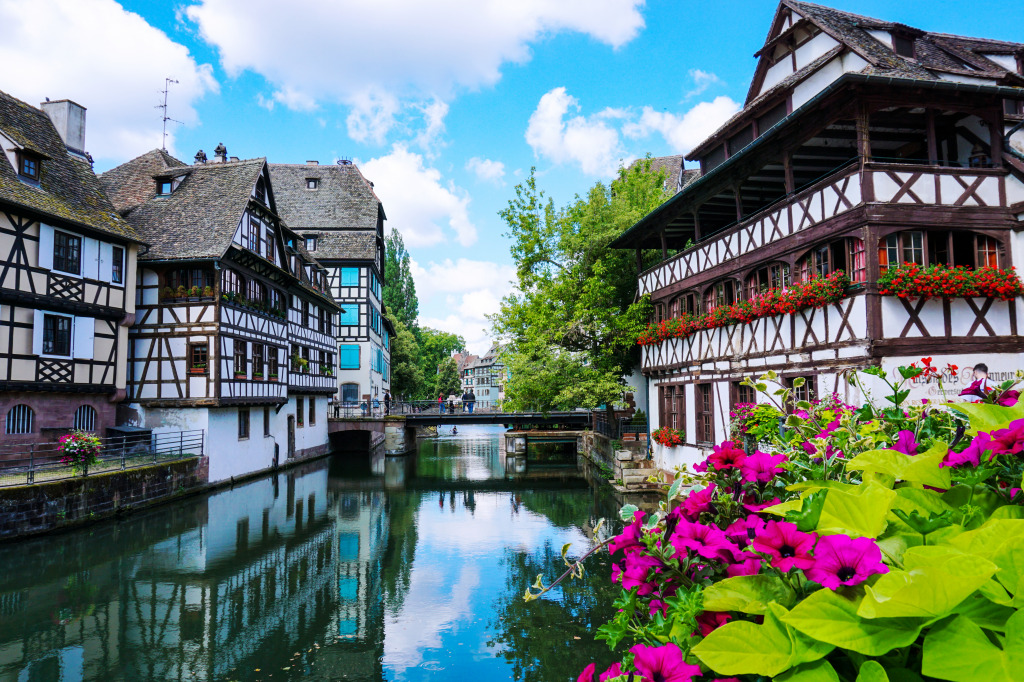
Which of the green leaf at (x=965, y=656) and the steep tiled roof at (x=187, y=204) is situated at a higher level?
the steep tiled roof at (x=187, y=204)

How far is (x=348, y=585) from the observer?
1234cm

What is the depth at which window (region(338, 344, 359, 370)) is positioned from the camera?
41.5 meters

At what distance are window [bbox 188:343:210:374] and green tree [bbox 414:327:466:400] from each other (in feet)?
118

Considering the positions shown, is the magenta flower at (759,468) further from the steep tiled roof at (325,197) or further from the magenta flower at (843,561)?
the steep tiled roof at (325,197)

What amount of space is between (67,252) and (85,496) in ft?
24.1

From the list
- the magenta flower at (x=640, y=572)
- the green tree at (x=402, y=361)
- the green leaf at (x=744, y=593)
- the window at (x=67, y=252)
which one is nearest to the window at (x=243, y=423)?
the window at (x=67, y=252)

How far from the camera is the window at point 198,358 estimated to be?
23.0m

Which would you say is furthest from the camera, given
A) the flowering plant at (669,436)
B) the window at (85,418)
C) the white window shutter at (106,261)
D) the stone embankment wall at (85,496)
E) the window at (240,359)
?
the window at (240,359)

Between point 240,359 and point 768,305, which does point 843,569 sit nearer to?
point 768,305

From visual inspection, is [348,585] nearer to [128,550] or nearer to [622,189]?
[128,550]

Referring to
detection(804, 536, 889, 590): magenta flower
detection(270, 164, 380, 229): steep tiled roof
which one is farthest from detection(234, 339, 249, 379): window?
detection(804, 536, 889, 590): magenta flower

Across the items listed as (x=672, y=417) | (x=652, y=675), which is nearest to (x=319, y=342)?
(x=672, y=417)

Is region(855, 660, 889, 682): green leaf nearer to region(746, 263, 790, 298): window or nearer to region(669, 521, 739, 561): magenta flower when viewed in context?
region(669, 521, 739, 561): magenta flower

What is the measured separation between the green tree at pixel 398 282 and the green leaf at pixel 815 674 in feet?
181
